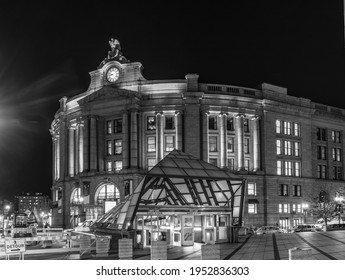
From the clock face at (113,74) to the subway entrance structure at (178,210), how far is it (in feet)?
151

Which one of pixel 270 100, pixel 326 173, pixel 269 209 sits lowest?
pixel 269 209

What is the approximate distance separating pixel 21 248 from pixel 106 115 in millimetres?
58460

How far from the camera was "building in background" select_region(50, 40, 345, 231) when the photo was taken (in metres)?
80.3

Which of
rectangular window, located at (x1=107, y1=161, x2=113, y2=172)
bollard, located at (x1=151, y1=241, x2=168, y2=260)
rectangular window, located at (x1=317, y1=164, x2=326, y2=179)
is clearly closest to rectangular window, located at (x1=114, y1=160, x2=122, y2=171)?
rectangular window, located at (x1=107, y1=161, x2=113, y2=172)

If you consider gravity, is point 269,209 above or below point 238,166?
below

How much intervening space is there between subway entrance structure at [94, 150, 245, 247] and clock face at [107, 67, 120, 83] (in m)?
45.9

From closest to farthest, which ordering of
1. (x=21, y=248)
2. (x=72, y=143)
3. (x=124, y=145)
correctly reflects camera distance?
(x=21, y=248) → (x=124, y=145) → (x=72, y=143)

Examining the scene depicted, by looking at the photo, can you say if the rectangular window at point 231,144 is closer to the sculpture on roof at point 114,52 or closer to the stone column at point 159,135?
the stone column at point 159,135

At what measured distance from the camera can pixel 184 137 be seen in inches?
3169

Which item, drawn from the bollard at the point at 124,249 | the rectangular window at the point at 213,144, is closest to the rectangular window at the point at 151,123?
the rectangular window at the point at 213,144

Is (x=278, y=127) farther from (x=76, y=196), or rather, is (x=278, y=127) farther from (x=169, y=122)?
(x=76, y=196)
